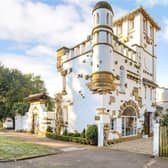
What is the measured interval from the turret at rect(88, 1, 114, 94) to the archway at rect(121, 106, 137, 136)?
3.10 metres

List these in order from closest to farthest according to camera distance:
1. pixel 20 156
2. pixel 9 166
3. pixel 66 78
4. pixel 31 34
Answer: pixel 9 166, pixel 20 156, pixel 31 34, pixel 66 78

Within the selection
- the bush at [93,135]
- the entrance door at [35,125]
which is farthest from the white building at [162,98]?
the bush at [93,135]

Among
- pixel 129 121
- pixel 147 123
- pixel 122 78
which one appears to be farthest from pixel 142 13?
pixel 147 123

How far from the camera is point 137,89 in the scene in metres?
19.0

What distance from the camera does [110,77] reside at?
14969mm

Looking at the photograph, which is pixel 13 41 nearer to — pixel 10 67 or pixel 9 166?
pixel 9 166

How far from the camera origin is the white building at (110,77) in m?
14.9

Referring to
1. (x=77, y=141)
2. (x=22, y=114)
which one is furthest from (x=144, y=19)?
(x=22, y=114)

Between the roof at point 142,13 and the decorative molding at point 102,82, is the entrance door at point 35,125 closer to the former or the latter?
the decorative molding at point 102,82

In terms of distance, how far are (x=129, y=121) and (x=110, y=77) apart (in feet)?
15.5

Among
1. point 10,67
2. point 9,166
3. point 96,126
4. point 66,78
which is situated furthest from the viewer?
point 10,67

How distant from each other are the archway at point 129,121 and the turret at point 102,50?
310 centimetres

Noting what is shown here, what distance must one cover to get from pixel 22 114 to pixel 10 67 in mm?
8791

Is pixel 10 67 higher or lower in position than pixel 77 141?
higher
